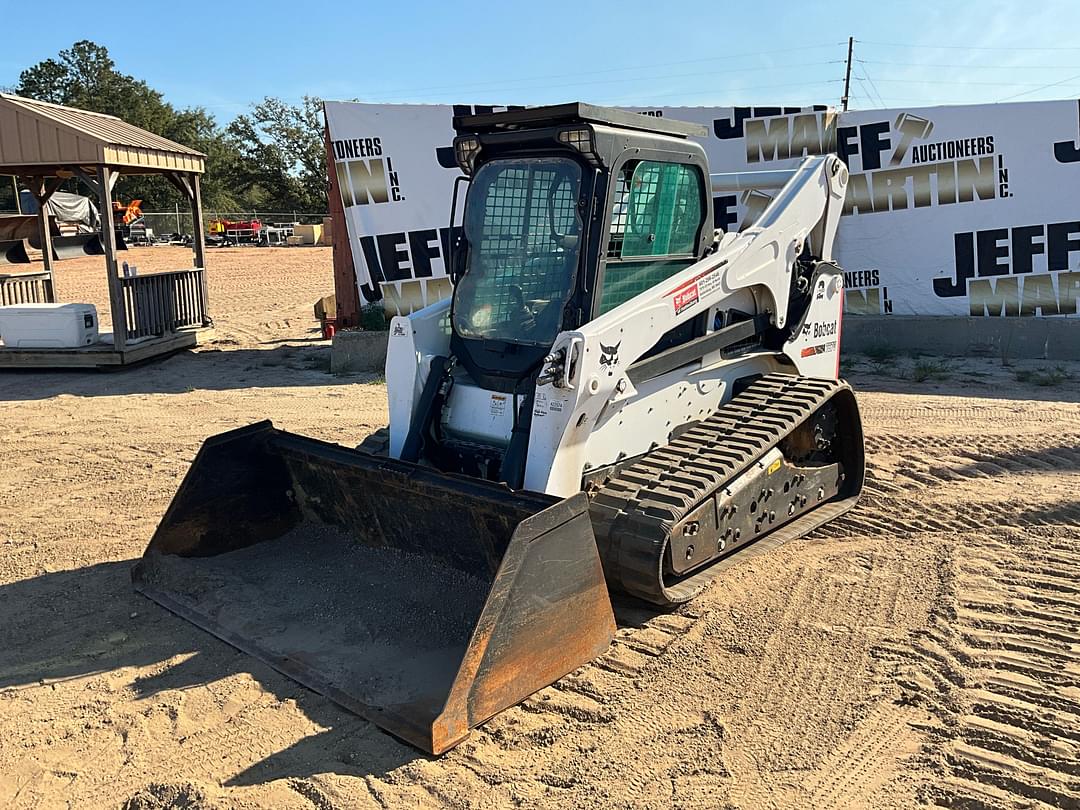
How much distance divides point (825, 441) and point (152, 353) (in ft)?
30.0

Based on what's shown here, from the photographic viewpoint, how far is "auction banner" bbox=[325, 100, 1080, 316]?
37.3ft

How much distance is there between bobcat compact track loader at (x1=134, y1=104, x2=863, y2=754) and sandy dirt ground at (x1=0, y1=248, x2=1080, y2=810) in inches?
7.6

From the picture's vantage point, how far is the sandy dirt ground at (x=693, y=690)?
322 centimetres

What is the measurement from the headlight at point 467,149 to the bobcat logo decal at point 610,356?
1401 millimetres

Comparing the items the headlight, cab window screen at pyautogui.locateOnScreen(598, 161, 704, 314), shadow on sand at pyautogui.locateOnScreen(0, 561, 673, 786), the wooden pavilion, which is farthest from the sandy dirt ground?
the wooden pavilion

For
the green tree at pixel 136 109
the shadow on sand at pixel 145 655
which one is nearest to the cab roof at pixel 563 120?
the shadow on sand at pixel 145 655

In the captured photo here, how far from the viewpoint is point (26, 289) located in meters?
13.3

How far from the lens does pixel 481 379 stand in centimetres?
484

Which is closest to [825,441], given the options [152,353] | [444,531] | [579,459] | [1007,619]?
[1007,619]

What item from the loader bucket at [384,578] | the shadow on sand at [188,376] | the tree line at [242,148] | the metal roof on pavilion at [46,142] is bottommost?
the loader bucket at [384,578]

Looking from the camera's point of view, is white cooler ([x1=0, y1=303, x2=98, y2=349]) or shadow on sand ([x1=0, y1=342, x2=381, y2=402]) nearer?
shadow on sand ([x1=0, y1=342, x2=381, y2=402])

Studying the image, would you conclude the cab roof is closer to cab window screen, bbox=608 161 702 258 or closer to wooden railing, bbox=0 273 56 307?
cab window screen, bbox=608 161 702 258

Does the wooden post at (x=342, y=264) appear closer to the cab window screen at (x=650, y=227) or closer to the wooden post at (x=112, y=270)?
the wooden post at (x=112, y=270)

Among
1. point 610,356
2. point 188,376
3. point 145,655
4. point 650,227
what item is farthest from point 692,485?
point 188,376
